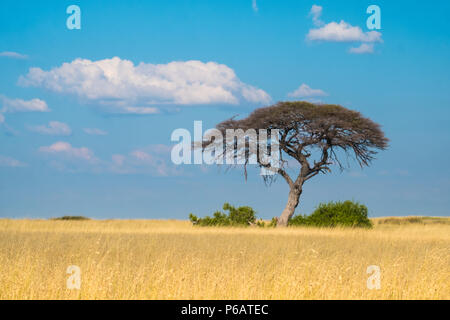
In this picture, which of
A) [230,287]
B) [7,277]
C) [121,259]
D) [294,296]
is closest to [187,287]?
[230,287]

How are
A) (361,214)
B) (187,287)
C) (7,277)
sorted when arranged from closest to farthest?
(187,287), (7,277), (361,214)

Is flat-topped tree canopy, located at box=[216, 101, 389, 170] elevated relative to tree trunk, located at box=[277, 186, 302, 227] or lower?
elevated

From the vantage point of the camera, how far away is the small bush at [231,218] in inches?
1323

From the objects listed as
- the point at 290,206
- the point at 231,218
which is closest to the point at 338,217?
the point at 290,206

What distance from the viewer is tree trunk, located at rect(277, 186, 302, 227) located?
33.4 metres

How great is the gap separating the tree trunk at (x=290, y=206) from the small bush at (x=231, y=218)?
4.72 feet

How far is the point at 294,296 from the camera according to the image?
29.3 feet

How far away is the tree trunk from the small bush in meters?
1.44

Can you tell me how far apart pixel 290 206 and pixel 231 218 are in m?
3.98

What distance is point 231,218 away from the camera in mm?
33812

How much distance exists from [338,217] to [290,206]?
10.6 feet

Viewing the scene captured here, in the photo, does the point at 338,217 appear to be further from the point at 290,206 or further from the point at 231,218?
the point at 231,218
